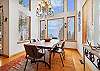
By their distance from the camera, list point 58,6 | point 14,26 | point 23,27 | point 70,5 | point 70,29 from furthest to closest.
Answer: point 58,6 < point 70,5 < point 70,29 < point 23,27 < point 14,26

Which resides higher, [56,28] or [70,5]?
[70,5]

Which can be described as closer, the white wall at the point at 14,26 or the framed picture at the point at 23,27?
the white wall at the point at 14,26

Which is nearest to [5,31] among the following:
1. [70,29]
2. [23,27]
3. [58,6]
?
[23,27]

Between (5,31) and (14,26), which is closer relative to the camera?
(5,31)

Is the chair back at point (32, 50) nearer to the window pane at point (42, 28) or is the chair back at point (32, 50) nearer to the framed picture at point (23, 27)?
the framed picture at point (23, 27)

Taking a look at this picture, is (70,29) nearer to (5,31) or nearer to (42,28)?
(42,28)

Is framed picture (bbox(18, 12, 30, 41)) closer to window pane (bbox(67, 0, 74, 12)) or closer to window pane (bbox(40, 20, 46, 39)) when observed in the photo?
window pane (bbox(40, 20, 46, 39))

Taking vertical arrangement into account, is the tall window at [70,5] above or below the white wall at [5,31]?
above

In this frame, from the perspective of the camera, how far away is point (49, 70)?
3.77 m

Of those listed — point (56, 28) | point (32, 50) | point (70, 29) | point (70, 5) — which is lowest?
point (32, 50)

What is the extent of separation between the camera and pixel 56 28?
31.7 ft

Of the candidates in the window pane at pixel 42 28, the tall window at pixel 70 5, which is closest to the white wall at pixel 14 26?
the window pane at pixel 42 28

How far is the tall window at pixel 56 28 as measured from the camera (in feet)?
30.3

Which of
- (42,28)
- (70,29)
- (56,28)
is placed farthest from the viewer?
(42,28)
